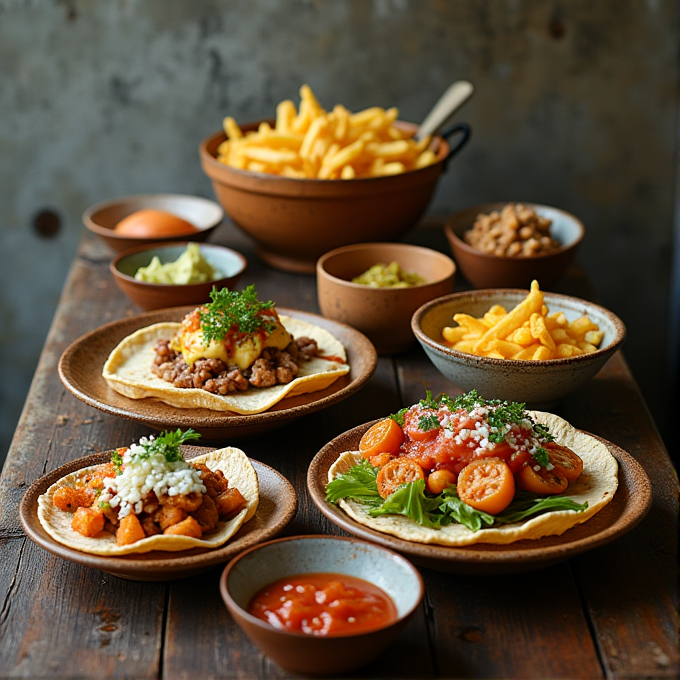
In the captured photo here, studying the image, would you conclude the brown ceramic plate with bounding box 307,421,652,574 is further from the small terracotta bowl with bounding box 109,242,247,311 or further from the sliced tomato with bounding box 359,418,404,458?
the small terracotta bowl with bounding box 109,242,247,311

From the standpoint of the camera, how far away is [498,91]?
4.19 meters

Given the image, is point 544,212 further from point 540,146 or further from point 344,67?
point 344,67

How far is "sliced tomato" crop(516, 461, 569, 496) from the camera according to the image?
1.82 meters

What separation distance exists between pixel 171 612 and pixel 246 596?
0.21m

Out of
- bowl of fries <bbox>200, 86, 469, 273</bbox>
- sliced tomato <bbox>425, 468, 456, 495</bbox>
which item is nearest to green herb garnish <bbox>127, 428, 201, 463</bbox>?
sliced tomato <bbox>425, 468, 456, 495</bbox>

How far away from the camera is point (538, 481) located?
5.96 ft

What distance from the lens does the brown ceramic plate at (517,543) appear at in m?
1.66

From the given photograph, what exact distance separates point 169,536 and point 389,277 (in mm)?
1507

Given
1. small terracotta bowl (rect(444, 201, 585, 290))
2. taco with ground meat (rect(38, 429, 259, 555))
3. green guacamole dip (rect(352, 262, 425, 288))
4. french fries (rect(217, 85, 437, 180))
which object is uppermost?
french fries (rect(217, 85, 437, 180))

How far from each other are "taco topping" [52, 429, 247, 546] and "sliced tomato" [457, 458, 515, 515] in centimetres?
45

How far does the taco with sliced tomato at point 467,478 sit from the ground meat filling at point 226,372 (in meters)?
0.49

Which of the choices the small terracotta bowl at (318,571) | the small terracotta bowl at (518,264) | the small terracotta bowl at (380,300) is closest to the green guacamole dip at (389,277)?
the small terracotta bowl at (380,300)

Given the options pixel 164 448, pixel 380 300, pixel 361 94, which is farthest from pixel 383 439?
pixel 361 94

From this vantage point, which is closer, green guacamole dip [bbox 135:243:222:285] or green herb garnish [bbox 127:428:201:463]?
green herb garnish [bbox 127:428:201:463]
